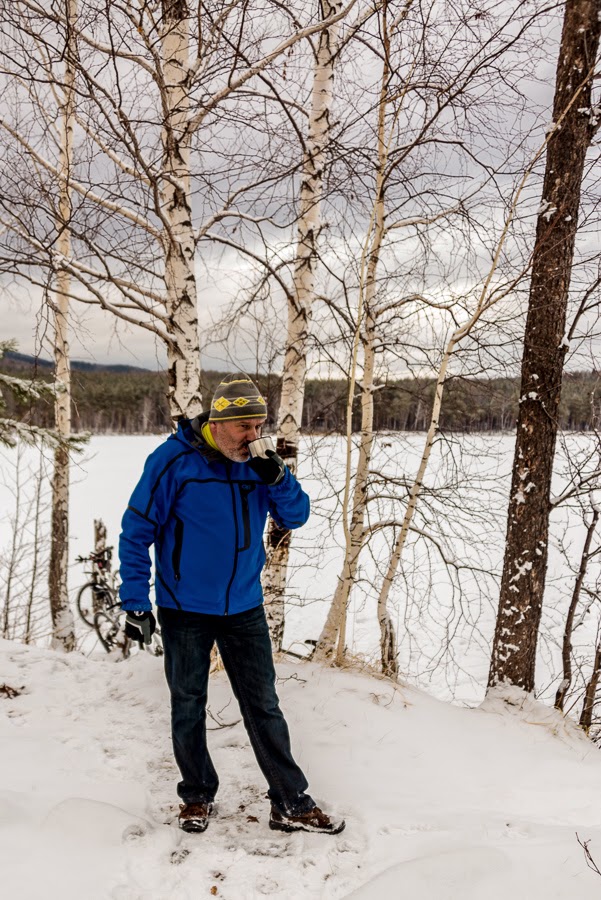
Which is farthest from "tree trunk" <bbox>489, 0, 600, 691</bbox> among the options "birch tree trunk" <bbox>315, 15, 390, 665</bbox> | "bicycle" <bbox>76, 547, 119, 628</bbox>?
"bicycle" <bbox>76, 547, 119, 628</bbox>

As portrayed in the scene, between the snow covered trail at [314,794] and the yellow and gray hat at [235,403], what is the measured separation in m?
1.72

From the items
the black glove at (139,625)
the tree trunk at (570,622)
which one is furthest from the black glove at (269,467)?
the tree trunk at (570,622)

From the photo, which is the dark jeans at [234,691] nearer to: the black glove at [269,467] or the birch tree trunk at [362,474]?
the black glove at [269,467]

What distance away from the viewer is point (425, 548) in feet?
58.9

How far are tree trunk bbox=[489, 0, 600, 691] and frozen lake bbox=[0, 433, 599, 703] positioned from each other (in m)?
0.32

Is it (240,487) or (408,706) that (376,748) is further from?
(240,487)

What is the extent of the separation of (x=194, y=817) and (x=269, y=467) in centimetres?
157

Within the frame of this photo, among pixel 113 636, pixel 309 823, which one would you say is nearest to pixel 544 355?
pixel 309 823

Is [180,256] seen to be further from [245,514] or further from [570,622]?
[570,622]

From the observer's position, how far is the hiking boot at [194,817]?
2.44m

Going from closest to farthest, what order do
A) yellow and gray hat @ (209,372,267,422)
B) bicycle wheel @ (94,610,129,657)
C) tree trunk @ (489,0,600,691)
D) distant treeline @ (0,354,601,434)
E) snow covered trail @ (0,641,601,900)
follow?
snow covered trail @ (0,641,601,900), yellow and gray hat @ (209,372,267,422), tree trunk @ (489,0,600,691), distant treeline @ (0,354,601,434), bicycle wheel @ (94,610,129,657)

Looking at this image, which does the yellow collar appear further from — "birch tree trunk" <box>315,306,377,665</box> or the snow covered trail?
"birch tree trunk" <box>315,306,377,665</box>

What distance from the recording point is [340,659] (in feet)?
13.9

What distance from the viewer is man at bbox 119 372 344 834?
238 cm
